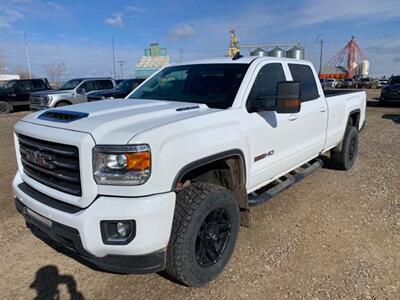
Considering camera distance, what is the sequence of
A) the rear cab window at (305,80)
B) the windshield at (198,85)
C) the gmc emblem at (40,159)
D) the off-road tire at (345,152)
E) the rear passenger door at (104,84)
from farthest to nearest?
the rear passenger door at (104,84)
the off-road tire at (345,152)
the rear cab window at (305,80)
the windshield at (198,85)
the gmc emblem at (40,159)

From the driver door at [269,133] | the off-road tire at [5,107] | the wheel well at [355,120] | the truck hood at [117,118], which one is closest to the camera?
the truck hood at [117,118]

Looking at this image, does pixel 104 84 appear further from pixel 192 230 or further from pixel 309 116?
pixel 192 230

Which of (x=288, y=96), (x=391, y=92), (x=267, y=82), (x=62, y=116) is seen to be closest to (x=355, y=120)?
(x=267, y=82)

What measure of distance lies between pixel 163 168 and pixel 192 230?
58 centimetres

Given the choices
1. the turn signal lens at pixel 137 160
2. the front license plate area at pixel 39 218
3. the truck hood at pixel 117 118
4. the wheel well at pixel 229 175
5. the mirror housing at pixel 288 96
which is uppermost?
the mirror housing at pixel 288 96

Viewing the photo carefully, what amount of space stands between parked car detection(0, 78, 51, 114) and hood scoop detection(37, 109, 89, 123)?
689 inches

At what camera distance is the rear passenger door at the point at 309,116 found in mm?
4180

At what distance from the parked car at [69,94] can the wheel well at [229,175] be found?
41.5 feet

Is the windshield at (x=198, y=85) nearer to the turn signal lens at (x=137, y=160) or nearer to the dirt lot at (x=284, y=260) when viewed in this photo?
the turn signal lens at (x=137, y=160)

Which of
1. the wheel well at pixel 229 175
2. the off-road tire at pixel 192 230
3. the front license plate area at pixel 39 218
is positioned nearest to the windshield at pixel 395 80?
the wheel well at pixel 229 175

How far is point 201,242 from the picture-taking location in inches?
111

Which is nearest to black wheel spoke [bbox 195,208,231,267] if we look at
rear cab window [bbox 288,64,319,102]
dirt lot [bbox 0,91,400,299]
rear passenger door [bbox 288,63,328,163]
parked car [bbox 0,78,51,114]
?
dirt lot [bbox 0,91,400,299]

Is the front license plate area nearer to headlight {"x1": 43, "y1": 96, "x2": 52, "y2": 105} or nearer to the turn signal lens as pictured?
the turn signal lens

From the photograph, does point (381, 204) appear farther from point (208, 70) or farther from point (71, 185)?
point (71, 185)
